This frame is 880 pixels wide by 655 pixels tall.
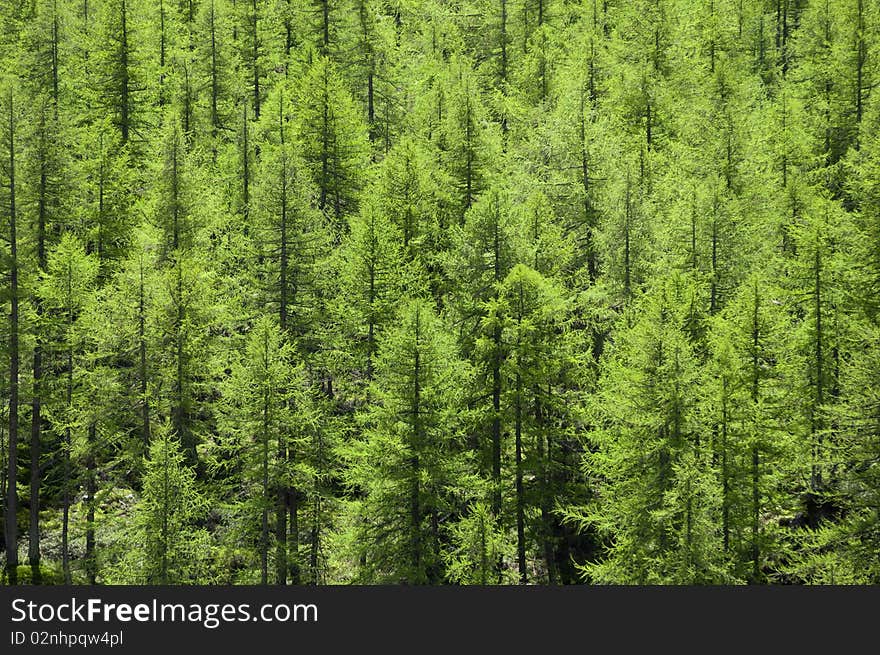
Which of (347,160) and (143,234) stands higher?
(347,160)

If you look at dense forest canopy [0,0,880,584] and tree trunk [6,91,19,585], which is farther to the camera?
tree trunk [6,91,19,585]

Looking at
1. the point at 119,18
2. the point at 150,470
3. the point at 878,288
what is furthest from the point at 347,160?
the point at 878,288

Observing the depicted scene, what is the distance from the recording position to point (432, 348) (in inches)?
1235

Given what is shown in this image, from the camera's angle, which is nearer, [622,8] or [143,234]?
[143,234]

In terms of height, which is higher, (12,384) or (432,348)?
(432,348)

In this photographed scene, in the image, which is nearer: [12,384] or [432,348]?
[432,348]

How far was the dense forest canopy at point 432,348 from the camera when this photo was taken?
98.6ft

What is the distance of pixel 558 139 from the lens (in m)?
43.0

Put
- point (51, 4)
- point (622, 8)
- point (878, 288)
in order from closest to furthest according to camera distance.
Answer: point (878, 288)
point (51, 4)
point (622, 8)

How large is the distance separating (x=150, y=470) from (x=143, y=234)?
12435 millimetres

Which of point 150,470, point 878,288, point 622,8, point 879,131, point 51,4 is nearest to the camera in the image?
point 150,470

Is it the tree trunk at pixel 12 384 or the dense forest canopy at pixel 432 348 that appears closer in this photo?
the dense forest canopy at pixel 432 348

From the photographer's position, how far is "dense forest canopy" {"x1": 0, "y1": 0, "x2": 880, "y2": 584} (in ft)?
98.6

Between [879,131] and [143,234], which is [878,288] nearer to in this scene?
[879,131]
